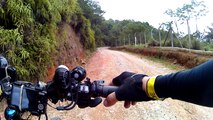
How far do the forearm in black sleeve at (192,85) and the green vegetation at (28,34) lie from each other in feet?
16.5

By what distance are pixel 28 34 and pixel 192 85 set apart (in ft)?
19.9

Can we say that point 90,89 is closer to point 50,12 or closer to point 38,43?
point 38,43

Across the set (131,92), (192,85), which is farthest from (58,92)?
(192,85)

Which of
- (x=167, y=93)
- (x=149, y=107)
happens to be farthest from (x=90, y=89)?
(x=149, y=107)

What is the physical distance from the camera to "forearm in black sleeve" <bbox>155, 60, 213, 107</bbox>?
89 cm

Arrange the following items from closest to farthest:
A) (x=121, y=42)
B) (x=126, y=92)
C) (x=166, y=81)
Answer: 1. (x=166, y=81)
2. (x=126, y=92)
3. (x=121, y=42)

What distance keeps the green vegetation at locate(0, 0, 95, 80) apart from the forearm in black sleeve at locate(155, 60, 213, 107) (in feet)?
16.5

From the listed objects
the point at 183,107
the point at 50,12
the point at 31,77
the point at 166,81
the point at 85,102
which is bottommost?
the point at 183,107

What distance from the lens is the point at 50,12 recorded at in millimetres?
7809

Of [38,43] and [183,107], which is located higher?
[38,43]

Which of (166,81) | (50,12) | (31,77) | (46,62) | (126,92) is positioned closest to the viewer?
(166,81)

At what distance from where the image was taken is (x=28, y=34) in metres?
6.65

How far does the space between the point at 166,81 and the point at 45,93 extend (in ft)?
1.59

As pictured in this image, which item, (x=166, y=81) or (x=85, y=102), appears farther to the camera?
(x=85, y=102)
